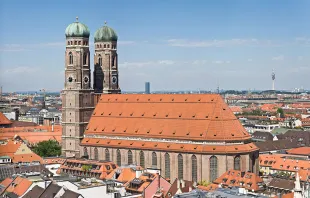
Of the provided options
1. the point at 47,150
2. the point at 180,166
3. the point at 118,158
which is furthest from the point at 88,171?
the point at 47,150

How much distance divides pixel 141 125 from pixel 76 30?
26.0 meters

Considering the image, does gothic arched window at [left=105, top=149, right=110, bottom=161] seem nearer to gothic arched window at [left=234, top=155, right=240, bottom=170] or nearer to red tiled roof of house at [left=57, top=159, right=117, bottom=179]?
red tiled roof of house at [left=57, top=159, right=117, bottom=179]

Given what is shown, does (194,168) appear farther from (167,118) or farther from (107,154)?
(107,154)

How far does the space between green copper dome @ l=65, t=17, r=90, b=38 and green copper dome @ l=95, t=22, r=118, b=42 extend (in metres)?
7.61

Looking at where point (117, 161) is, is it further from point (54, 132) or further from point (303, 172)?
point (54, 132)

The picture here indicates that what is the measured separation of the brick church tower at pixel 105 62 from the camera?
119062 mm

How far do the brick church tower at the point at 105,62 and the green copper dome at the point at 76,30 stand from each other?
786 centimetres

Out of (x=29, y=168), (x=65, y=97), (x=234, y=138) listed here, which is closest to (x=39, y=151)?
(x=65, y=97)

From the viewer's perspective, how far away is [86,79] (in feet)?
367

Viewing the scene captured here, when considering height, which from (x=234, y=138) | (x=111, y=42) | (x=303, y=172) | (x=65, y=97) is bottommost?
(x=303, y=172)

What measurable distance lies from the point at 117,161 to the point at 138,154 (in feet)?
19.4

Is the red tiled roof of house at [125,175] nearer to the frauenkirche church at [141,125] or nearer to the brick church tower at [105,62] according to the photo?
the frauenkirche church at [141,125]

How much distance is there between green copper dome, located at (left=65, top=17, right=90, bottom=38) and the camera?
366 feet

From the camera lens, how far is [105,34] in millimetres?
119812
